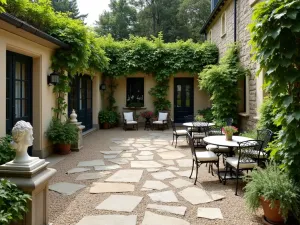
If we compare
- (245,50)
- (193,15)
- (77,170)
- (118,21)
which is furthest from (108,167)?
(118,21)

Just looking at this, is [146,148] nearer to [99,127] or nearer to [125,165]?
[125,165]

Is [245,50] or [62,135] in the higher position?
[245,50]

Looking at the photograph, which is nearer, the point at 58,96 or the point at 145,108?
the point at 58,96

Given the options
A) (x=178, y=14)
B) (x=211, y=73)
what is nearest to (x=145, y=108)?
(x=211, y=73)

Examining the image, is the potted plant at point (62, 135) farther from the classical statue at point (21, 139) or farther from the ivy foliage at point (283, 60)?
the ivy foliage at point (283, 60)

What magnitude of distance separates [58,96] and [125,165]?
2973 mm

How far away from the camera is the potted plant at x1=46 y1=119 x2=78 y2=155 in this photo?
6719 millimetres

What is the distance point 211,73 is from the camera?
860cm

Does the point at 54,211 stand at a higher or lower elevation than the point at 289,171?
lower

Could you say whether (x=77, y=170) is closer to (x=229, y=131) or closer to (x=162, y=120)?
(x=229, y=131)

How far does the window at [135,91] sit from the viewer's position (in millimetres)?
13719

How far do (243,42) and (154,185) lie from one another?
5655 mm

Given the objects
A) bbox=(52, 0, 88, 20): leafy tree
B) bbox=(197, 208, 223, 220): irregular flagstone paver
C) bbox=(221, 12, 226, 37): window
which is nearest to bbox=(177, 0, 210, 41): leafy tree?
bbox=(52, 0, 88, 20): leafy tree

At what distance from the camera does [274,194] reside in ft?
9.83
